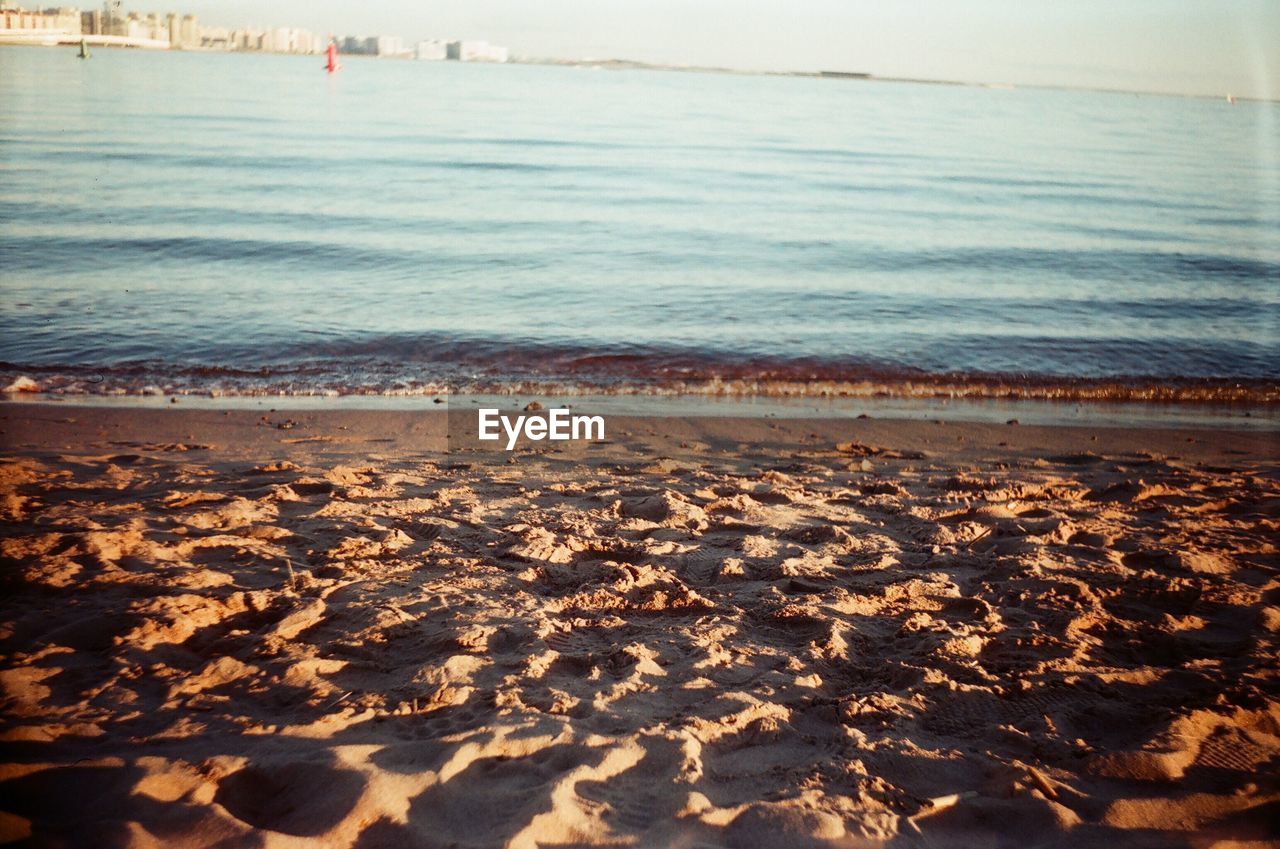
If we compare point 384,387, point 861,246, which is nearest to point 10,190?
point 384,387

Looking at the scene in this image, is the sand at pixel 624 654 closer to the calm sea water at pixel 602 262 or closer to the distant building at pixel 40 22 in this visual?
the calm sea water at pixel 602 262

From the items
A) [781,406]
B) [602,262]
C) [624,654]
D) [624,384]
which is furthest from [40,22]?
[624,654]

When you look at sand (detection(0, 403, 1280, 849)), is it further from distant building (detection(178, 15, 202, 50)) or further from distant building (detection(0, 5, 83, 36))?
distant building (detection(178, 15, 202, 50))

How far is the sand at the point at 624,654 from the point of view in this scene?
7.04 feet

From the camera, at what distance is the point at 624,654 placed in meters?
2.95

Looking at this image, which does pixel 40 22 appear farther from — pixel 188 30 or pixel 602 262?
pixel 188 30

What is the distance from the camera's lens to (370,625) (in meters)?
3.03

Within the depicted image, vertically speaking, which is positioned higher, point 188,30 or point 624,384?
point 188,30

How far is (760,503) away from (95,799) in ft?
10.2

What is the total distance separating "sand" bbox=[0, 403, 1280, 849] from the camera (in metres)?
2.14

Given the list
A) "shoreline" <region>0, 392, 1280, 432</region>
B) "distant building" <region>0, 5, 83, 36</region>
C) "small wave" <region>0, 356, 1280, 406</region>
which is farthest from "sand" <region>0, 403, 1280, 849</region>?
"distant building" <region>0, 5, 83, 36</region>

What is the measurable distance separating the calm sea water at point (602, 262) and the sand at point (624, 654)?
305 centimetres

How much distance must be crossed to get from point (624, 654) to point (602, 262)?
32.2 feet

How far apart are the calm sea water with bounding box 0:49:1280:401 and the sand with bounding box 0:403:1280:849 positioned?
3.05 metres
